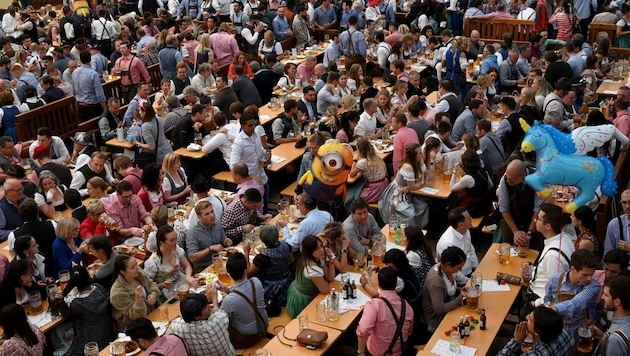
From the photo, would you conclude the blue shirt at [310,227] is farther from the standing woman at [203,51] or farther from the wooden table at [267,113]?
the standing woman at [203,51]

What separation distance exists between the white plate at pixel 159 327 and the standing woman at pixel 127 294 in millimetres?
177

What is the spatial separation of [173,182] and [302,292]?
3.13 metres

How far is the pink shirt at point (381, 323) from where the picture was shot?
7031 mm

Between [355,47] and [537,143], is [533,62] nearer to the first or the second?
[355,47]

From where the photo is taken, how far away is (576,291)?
7.23m

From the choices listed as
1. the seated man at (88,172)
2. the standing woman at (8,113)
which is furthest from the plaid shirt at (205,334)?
the standing woman at (8,113)

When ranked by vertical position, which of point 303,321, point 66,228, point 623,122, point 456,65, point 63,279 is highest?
point 66,228

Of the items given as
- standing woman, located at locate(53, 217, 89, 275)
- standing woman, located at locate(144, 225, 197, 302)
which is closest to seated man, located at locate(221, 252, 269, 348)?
standing woman, located at locate(144, 225, 197, 302)

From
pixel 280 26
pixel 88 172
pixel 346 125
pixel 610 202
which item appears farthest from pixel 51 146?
pixel 280 26

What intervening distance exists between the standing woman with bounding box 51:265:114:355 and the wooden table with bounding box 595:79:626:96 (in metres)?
9.87

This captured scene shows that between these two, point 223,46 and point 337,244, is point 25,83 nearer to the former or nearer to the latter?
point 223,46

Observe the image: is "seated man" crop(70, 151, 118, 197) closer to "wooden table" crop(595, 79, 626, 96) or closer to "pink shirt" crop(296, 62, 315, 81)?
"pink shirt" crop(296, 62, 315, 81)

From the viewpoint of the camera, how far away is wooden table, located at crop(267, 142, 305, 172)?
11508 mm

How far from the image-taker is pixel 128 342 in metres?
7.34
